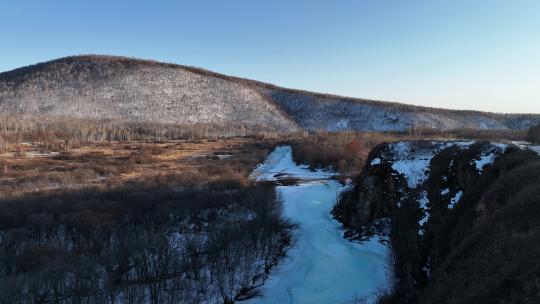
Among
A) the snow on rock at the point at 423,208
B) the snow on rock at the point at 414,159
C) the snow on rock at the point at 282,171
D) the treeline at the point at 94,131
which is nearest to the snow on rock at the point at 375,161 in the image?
the snow on rock at the point at 414,159

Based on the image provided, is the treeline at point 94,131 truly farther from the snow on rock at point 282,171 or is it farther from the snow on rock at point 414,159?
the snow on rock at point 414,159

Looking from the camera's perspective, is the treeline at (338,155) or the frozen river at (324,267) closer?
the frozen river at (324,267)

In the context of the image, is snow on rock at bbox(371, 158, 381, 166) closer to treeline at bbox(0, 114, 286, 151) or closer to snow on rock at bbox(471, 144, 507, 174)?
snow on rock at bbox(471, 144, 507, 174)

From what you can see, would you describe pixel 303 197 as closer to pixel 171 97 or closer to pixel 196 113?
pixel 196 113

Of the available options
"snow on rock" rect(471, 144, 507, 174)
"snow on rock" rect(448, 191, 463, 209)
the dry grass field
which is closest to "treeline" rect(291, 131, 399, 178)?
the dry grass field

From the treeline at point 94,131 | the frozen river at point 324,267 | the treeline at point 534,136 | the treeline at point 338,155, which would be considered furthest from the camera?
the treeline at point 94,131

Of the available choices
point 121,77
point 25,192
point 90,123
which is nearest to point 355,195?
point 25,192

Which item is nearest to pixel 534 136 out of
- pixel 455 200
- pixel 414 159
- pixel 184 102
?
pixel 414 159
